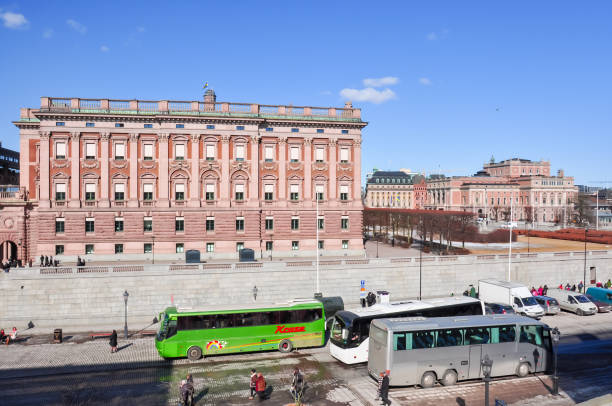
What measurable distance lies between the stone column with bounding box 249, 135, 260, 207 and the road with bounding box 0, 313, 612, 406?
28267mm

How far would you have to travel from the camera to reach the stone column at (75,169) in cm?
5425

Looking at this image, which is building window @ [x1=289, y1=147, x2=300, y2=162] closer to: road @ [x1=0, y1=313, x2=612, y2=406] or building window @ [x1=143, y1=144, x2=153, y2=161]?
building window @ [x1=143, y1=144, x2=153, y2=161]

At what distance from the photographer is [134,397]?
22.9 meters

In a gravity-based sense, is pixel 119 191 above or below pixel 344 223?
above

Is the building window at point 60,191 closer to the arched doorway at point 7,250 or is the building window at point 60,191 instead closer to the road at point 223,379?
the arched doorway at point 7,250

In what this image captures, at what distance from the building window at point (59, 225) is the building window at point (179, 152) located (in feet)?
50.3

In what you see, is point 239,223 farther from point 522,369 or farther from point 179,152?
point 522,369

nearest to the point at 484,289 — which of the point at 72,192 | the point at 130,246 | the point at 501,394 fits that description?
the point at 501,394

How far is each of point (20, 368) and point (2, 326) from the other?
13814 millimetres

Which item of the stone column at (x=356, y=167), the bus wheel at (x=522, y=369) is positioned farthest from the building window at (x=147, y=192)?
the bus wheel at (x=522, y=369)

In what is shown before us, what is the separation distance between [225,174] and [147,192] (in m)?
9.88

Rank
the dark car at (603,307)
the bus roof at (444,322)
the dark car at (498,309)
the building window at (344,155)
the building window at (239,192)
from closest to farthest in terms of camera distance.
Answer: the bus roof at (444,322), the dark car at (498,309), the dark car at (603,307), the building window at (239,192), the building window at (344,155)

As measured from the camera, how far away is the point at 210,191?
5759cm

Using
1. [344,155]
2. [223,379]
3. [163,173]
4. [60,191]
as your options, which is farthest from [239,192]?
[223,379]
